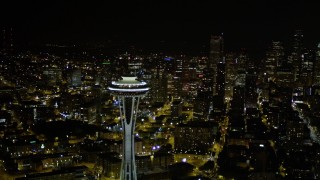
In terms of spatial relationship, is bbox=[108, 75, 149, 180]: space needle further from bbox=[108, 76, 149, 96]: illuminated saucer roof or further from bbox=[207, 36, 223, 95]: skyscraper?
bbox=[207, 36, 223, 95]: skyscraper

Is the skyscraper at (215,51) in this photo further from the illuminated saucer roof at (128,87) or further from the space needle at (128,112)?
the space needle at (128,112)

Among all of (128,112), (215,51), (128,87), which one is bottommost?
(128,112)

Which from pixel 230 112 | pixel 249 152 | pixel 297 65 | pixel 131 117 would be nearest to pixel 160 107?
pixel 230 112

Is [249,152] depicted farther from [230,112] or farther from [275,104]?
[275,104]

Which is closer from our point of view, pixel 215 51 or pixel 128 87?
pixel 128 87

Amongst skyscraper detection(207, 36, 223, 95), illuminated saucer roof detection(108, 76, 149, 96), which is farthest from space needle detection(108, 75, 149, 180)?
skyscraper detection(207, 36, 223, 95)

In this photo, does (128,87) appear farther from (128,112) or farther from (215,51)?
(215,51)

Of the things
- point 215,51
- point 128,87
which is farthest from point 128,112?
point 215,51

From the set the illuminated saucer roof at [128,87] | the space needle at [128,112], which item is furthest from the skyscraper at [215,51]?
the space needle at [128,112]

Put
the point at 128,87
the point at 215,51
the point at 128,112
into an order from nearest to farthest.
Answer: the point at 128,112 < the point at 128,87 < the point at 215,51
